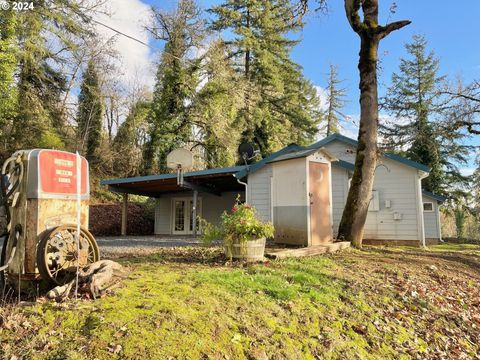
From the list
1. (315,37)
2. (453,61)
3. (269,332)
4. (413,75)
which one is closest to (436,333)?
(269,332)

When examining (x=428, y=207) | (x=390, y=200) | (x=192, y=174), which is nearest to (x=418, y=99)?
(x=428, y=207)

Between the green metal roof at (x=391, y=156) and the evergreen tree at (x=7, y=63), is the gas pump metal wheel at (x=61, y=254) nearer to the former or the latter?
the green metal roof at (x=391, y=156)

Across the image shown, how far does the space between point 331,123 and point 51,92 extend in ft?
84.7

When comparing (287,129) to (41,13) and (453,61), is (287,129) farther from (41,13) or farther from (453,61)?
(41,13)

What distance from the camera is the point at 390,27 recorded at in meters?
9.57

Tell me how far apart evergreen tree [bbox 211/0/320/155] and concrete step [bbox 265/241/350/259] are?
621 inches

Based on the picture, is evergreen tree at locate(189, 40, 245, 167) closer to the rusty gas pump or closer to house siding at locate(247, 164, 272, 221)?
house siding at locate(247, 164, 272, 221)

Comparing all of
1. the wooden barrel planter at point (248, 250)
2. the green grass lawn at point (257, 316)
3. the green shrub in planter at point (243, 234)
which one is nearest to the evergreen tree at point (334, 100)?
the green grass lawn at point (257, 316)

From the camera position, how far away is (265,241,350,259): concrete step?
21.8 ft

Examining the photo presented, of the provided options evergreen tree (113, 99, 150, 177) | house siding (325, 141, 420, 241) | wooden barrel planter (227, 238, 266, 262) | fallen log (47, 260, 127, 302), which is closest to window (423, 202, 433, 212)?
house siding (325, 141, 420, 241)

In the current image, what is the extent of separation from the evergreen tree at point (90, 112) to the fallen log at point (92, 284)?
19023mm

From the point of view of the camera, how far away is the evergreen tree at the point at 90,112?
70.3 ft

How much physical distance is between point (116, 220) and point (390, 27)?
49.1ft

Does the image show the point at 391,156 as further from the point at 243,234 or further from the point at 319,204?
the point at 243,234
